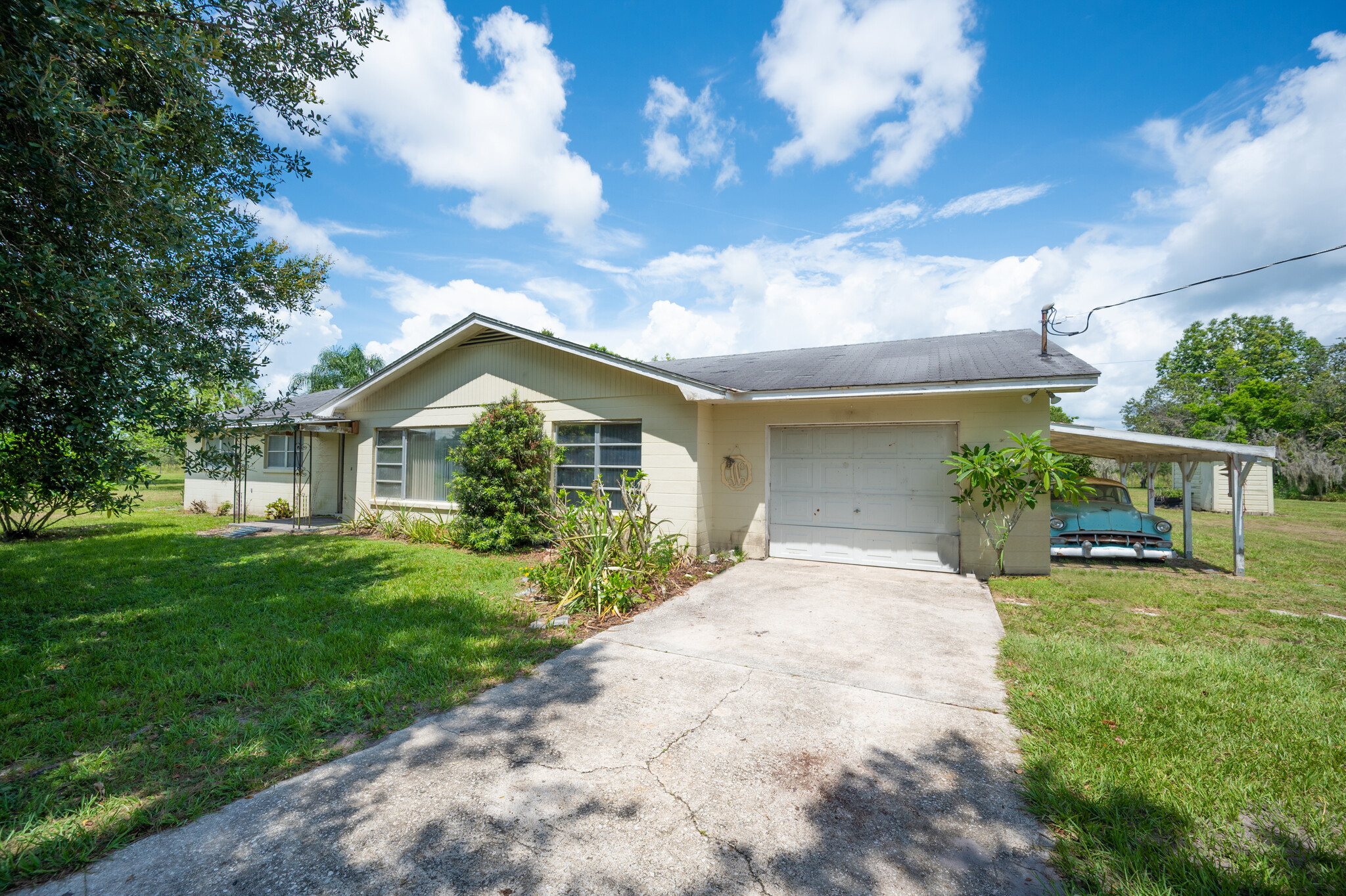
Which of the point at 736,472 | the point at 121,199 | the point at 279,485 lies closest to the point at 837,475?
the point at 736,472

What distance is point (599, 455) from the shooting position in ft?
30.6

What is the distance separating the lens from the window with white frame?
46.3 ft

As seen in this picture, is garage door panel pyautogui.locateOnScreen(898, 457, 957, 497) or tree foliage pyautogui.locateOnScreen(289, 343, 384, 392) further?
tree foliage pyautogui.locateOnScreen(289, 343, 384, 392)

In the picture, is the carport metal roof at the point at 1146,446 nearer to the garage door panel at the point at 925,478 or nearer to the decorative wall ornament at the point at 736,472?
the garage door panel at the point at 925,478

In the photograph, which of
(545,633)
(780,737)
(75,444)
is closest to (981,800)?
(780,737)

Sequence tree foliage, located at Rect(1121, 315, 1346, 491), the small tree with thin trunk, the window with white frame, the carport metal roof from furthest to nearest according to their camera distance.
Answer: tree foliage, located at Rect(1121, 315, 1346, 491)
the window with white frame
the carport metal roof
the small tree with thin trunk

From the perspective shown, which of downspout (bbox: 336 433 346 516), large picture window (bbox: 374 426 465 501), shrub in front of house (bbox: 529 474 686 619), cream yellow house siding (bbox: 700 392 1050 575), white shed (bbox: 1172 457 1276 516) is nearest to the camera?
shrub in front of house (bbox: 529 474 686 619)

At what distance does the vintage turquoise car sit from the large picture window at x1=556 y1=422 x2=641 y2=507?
7.17 m

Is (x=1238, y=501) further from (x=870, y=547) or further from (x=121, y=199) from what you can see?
(x=121, y=199)

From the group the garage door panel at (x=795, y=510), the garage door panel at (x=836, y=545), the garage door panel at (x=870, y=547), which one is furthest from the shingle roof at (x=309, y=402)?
A: the garage door panel at (x=836, y=545)

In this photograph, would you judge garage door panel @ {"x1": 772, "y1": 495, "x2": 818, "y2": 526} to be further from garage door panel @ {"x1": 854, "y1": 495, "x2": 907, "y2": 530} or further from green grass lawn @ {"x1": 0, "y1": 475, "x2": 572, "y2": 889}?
green grass lawn @ {"x1": 0, "y1": 475, "x2": 572, "y2": 889}

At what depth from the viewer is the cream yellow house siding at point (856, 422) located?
7.36 meters

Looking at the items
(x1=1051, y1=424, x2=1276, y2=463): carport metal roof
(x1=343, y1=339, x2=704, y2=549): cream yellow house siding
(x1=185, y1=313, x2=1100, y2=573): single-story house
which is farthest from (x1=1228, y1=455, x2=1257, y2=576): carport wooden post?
(x1=343, y1=339, x2=704, y2=549): cream yellow house siding

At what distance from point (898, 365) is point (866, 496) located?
2197 millimetres
